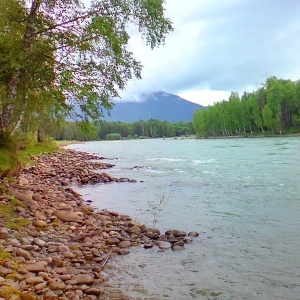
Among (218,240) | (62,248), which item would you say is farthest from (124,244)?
(218,240)

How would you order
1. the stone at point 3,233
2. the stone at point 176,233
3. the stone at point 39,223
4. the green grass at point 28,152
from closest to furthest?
1. the stone at point 3,233
2. the stone at point 39,223
3. the stone at point 176,233
4. the green grass at point 28,152

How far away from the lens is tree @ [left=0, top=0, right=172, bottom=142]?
11.1 metres

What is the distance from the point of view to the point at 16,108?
13414 mm

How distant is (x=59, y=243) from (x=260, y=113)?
111 m

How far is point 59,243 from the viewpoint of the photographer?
9164 mm

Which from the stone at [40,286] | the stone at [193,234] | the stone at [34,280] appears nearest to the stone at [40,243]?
the stone at [34,280]

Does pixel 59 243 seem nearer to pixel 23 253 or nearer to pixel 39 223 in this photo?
pixel 23 253

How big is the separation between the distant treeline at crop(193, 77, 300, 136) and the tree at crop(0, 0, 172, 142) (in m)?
97.9

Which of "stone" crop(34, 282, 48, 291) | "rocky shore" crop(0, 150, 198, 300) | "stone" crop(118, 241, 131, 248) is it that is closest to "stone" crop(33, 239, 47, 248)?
"rocky shore" crop(0, 150, 198, 300)

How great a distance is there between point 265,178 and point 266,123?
3473 inches

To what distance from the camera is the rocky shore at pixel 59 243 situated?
667cm

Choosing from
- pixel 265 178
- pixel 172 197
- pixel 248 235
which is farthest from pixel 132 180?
pixel 248 235

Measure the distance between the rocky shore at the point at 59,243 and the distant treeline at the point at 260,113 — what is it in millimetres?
98913

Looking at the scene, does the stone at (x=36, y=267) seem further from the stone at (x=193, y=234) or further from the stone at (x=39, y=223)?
the stone at (x=193, y=234)
